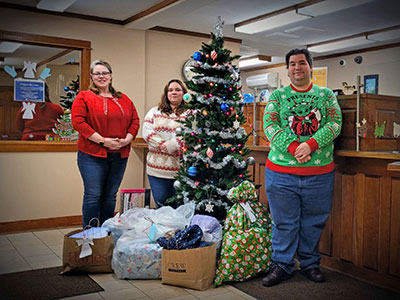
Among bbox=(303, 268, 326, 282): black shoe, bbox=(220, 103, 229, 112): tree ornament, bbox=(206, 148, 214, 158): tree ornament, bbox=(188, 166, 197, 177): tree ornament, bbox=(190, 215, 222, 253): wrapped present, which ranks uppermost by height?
bbox=(220, 103, 229, 112): tree ornament

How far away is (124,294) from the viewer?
2.62m

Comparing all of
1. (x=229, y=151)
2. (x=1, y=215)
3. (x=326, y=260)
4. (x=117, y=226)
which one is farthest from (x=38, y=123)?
(x=326, y=260)

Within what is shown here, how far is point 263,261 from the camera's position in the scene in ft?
9.49

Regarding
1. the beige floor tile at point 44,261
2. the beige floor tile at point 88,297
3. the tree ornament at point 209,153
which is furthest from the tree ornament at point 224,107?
the beige floor tile at point 44,261

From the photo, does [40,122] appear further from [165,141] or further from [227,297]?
[227,297]

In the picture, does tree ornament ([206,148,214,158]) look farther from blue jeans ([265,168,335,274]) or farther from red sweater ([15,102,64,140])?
red sweater ([15,102,64,140])

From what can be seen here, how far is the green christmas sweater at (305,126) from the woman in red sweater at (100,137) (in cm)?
120

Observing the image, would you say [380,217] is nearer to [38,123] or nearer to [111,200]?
[111,200]

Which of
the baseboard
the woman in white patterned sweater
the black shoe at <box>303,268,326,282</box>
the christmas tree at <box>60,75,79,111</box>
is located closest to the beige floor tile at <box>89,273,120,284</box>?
the woman in white patterned sweater

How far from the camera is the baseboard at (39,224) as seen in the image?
4.30 m

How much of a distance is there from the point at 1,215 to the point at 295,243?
9.71 feet

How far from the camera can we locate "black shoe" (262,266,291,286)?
9.08ft

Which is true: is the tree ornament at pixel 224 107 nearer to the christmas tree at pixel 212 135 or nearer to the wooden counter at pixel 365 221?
the christmas tree at pixel 212 135

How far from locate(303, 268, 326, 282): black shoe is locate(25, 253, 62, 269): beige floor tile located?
181cm
